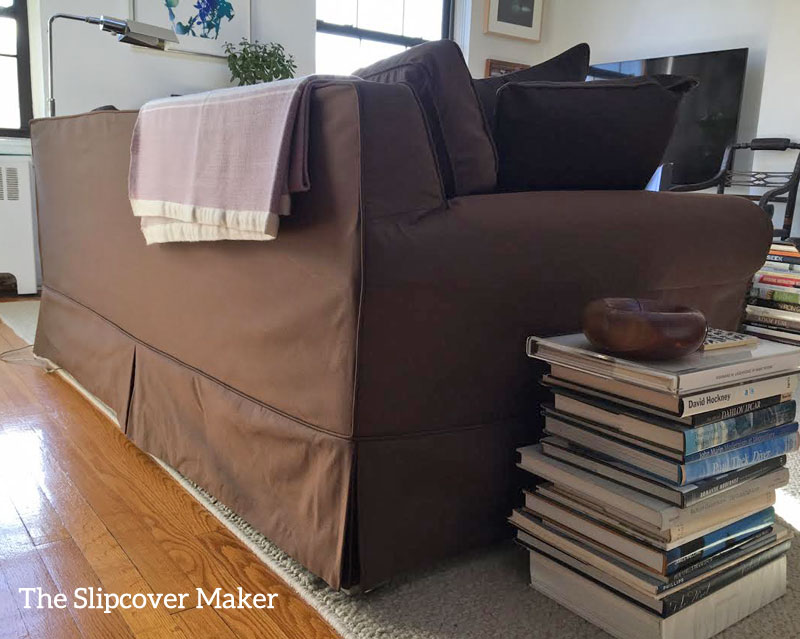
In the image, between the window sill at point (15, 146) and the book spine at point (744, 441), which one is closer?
the book spine at point (744, 441)

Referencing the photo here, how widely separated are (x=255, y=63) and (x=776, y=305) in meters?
3.43

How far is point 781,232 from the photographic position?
452cm

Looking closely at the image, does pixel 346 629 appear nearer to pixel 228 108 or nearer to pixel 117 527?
pixel 117 527

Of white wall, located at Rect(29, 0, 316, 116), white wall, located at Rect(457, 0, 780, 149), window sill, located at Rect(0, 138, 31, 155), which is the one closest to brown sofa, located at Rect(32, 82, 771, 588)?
window sill, located at Rect(0, 138, 31, 155)

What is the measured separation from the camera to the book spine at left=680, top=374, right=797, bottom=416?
955mm

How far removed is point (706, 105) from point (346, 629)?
5.07 m

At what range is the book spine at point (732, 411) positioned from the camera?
978 mm

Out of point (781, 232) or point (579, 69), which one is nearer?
point (579, 69)

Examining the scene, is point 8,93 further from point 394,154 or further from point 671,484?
point 671,484

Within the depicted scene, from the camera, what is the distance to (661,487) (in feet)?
3.25

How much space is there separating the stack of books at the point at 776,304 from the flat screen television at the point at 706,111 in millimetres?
2677

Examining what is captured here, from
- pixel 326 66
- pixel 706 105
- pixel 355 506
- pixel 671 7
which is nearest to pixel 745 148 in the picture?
pixel 706 105

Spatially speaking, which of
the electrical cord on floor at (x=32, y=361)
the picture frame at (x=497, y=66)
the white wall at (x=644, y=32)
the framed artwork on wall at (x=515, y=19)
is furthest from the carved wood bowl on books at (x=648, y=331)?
the framed artwork on wall at (x=515, y=19)

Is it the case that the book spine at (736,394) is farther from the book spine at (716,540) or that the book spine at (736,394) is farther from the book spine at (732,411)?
the book spine at (716,540)
